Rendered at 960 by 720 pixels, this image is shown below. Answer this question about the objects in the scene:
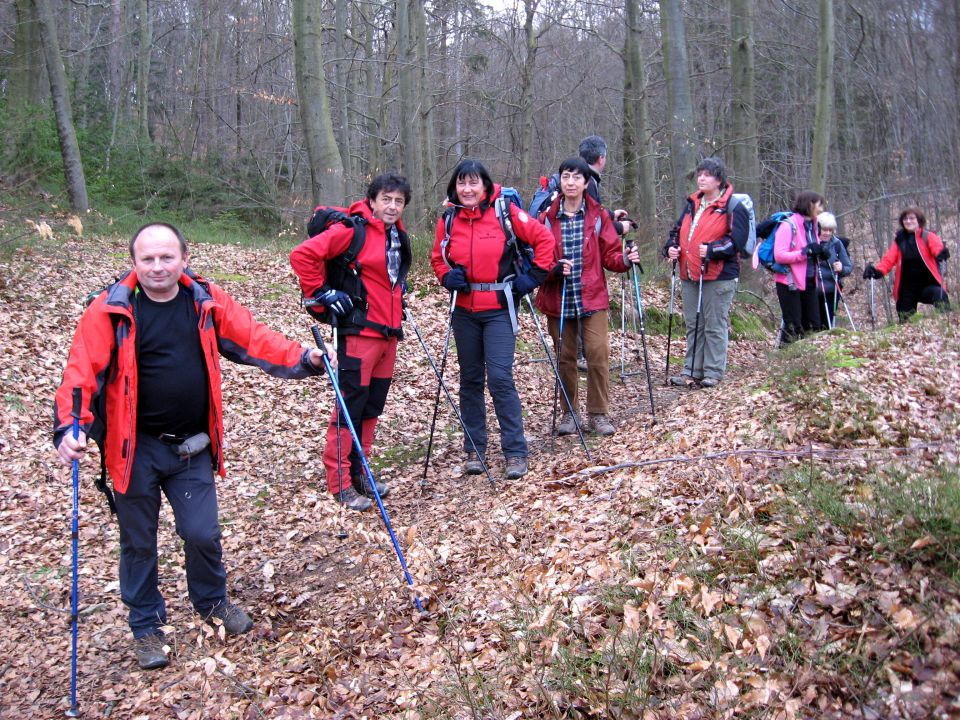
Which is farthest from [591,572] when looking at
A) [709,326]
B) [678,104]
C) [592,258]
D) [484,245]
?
[678,104]

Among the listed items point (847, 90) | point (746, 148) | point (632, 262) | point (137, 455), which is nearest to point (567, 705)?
point (137, 455)

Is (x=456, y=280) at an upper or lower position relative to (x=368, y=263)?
lower

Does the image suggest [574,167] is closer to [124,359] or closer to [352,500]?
[352,500]

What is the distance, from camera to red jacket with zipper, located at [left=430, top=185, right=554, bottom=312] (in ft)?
21.1

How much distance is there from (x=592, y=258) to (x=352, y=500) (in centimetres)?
304

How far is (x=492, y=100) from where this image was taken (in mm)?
19562

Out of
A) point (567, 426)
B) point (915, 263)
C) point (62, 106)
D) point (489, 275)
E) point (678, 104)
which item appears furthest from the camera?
point (62, 106)

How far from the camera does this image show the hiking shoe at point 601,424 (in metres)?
7.27

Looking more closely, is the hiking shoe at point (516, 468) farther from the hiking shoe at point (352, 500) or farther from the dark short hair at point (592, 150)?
the dark short hair at point (592, 150)

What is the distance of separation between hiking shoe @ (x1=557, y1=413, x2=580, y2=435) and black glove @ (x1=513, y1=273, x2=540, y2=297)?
163 cm

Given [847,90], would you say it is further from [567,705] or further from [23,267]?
[567,705]

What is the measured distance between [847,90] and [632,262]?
60.2 ft

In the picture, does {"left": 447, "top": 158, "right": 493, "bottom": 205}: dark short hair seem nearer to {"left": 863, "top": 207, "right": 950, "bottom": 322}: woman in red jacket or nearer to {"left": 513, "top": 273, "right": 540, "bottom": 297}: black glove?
{"left": 513, "top": 273, "right": 540, "bottom": 297}: black glove

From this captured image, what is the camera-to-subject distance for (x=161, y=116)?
29.0m
